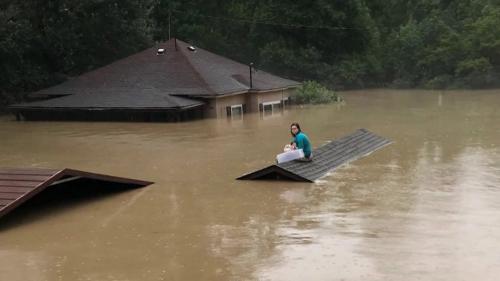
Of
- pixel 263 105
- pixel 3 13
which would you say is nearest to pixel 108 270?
pixel 263 105

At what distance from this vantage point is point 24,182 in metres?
12.1

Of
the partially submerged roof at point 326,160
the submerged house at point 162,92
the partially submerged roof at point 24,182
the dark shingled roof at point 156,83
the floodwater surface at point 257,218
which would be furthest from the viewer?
the dark shingled roof at point 156,83

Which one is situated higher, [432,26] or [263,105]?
[432,26]

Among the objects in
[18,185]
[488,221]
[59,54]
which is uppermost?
[59,54]

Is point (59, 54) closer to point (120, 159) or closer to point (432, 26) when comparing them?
point (120, 159)

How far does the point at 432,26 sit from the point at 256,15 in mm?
16551

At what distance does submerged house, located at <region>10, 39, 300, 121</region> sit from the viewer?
31922mm

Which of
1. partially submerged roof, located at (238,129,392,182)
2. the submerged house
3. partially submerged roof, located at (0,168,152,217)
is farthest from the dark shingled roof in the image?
partially submerged roof, located at (0,168,152,217)

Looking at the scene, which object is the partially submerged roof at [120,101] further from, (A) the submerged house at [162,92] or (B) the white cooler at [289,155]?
(B) the white cooler at [289,155]

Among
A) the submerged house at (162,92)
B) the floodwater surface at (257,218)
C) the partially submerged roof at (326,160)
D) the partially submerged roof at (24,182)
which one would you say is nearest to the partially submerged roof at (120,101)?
the submerged house at (162,92)

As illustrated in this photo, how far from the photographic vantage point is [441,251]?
9695mm

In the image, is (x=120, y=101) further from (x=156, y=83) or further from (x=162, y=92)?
(x=156, y=83)

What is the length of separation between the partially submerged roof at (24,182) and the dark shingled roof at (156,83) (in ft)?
58.4

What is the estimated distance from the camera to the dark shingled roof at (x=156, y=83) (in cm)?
3231
